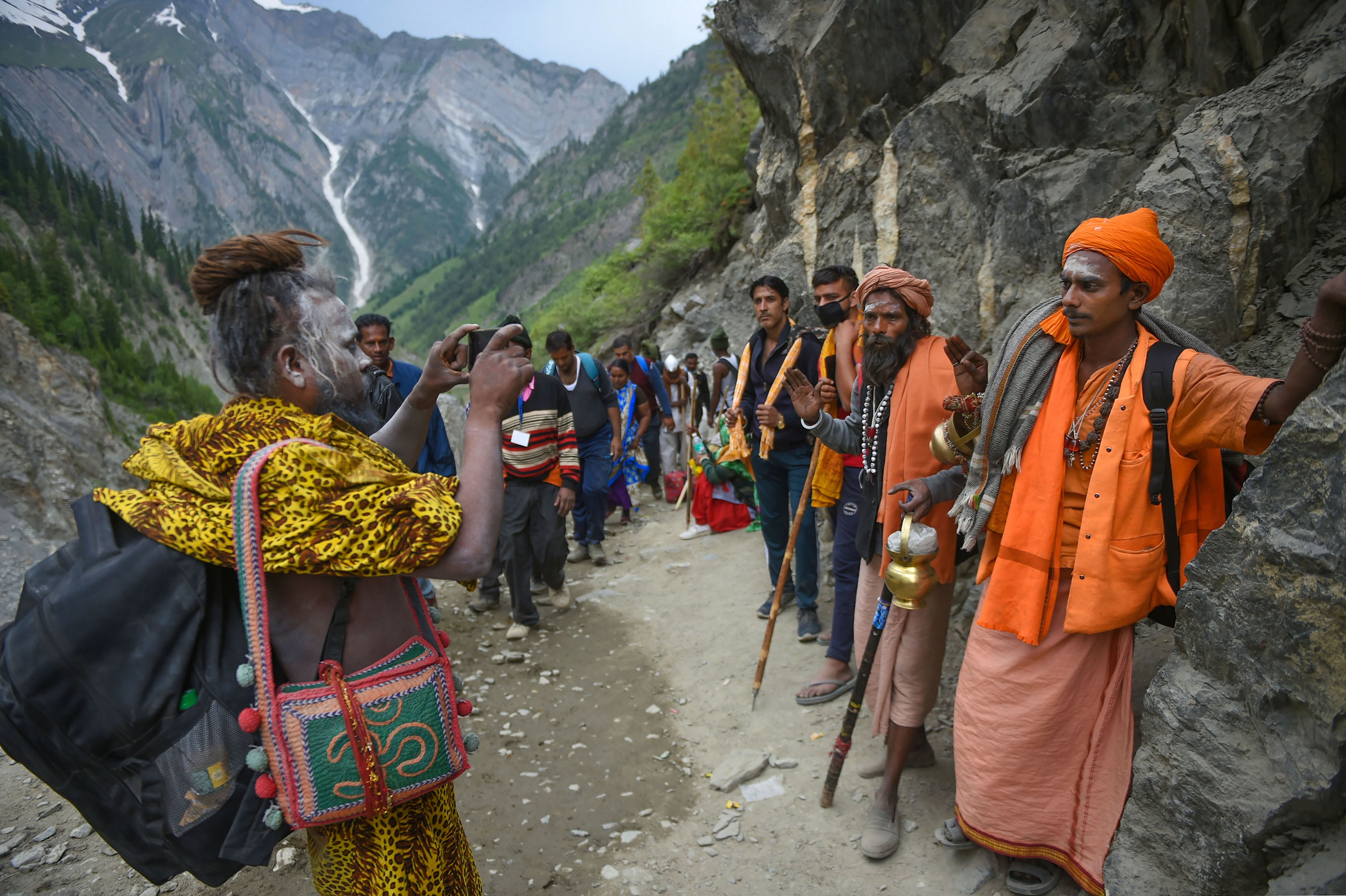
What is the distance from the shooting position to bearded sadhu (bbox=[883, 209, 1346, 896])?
7.09ft

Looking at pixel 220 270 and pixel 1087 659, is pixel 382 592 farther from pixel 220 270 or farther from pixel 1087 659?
pixel 1087 659

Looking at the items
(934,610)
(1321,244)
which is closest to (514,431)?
(934,610)

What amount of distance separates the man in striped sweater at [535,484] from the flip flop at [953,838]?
3419 mm

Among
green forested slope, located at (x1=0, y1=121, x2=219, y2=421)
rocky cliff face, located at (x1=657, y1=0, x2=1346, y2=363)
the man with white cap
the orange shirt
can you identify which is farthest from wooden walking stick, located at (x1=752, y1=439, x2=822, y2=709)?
the man with white cap

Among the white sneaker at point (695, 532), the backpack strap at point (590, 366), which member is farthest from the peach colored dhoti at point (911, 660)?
the white sneaker at point (695, 532)

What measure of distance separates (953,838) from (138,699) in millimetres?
2775

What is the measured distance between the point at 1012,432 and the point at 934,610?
0.94 metres

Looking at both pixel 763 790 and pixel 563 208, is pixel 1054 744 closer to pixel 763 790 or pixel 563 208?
pixel 763 790

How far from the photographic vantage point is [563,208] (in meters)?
89.2

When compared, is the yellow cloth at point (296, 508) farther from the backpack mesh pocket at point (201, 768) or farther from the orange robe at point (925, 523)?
the orange robe at point (925, 523)

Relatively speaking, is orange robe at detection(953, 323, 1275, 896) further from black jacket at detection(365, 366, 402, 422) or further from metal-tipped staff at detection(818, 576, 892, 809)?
black jacket at detection(365, 366, 402, 422)

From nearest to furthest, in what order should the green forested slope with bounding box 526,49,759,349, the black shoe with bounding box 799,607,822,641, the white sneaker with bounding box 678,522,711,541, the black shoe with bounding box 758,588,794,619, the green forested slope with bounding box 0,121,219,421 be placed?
the black shoe with bounding box 799,607,822,641
the black shoe with bounding box 758,588,794,619
the white sneaker with bounding box 678,522,711,541
the green forested slope with bounding box 0,121,219,421
the green forested slope with bounding box 526,49,759,349

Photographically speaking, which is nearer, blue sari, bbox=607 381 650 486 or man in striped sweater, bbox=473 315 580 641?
man in striped sweater, bbox=473 315 580 641

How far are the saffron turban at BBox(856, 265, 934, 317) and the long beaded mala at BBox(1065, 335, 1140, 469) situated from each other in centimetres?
93
